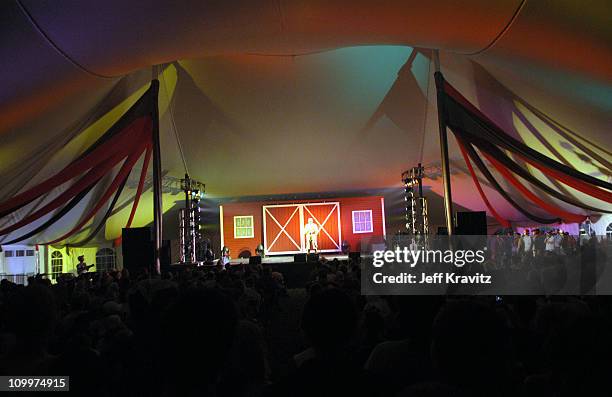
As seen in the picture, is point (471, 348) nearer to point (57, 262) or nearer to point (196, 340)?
point (196, 340)

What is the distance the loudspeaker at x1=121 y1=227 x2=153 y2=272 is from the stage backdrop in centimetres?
1080

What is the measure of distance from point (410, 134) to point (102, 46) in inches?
409

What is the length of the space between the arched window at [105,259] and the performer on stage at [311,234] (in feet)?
26.3

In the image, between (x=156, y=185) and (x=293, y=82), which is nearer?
(x=156, y=185)

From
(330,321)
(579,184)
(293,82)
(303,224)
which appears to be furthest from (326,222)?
(330,321)

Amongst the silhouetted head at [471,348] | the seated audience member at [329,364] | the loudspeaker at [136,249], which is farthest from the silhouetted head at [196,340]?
the loudspeaker at [136,249]

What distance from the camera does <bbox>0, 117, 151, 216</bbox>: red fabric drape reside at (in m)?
8.13

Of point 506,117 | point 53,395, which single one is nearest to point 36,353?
point 53,395

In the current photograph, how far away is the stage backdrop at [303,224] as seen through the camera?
21.3 metres

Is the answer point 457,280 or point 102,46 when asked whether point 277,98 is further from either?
point 457,280

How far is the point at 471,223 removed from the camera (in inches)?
424

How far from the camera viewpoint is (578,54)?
7.73 meters

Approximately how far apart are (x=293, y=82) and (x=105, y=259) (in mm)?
12544

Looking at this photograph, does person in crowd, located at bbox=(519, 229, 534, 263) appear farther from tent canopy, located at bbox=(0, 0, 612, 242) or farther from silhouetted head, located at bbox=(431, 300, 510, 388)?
silhouetted head, located at bbox=(431, 300, 510, 388)
